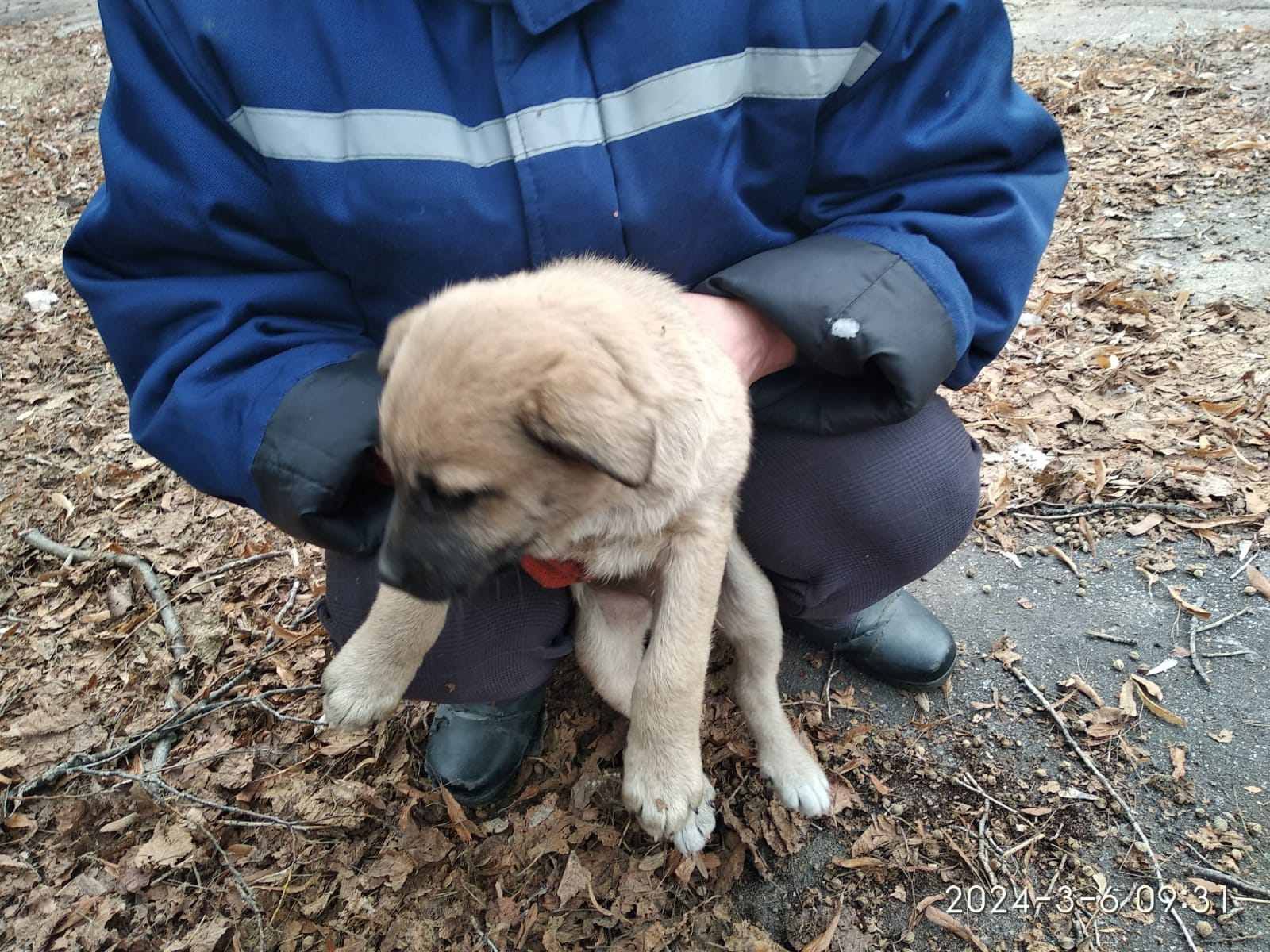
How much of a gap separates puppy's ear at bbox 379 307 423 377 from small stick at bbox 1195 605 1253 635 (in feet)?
8.58

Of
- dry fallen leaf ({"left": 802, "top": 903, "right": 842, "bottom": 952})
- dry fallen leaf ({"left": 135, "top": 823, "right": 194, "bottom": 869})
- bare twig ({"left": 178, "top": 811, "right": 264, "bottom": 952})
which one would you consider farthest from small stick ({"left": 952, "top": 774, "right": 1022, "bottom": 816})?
dry fallen leaf ({"left": 135, "top": 823, "right": 194, "bottom": 869})

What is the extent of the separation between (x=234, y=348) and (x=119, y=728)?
1.62 meters

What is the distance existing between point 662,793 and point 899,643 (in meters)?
0.95

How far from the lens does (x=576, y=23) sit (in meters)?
1.92

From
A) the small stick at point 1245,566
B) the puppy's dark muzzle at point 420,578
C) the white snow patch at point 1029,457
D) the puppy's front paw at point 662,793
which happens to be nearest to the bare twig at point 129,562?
the puppy's dark muzzle at point 420,578

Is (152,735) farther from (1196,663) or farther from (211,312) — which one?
(1196,663)

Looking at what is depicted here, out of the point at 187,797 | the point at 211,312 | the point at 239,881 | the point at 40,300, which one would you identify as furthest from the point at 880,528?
the point at 40,300

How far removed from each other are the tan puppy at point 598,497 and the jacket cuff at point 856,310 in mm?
186

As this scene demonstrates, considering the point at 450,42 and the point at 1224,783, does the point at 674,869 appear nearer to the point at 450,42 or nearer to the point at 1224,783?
the point at 1224,783

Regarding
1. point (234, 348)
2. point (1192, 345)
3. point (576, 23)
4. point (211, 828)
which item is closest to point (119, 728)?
point (211, 828)

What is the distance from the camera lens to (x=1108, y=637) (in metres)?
2.77

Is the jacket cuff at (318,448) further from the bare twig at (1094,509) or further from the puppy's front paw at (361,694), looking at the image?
the bare twig at (1094,509)

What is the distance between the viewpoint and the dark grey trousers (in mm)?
2385

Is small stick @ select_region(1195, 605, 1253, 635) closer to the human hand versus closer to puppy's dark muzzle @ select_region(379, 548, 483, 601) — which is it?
the human hand
